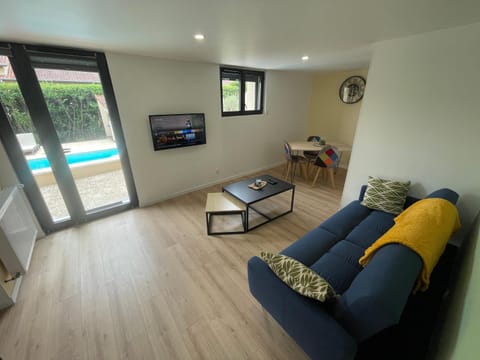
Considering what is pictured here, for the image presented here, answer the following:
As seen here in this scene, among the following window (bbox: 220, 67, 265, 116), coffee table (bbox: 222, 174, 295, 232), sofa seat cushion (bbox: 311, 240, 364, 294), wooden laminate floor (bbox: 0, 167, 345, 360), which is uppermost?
window (bbox: 220, 67, 265, 116)

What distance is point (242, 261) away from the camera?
2154 mm

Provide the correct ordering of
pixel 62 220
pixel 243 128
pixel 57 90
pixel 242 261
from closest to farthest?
pixel 242 261 < pixel 57 90 < pixel 62 220 < pixel 243 128

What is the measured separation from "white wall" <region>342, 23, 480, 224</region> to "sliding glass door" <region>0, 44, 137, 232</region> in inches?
137

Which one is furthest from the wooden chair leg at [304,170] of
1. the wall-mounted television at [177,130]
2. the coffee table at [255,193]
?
the wall-mounted television at [177,130]

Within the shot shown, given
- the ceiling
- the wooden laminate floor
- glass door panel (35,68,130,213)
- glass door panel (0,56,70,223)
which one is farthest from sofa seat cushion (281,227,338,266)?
glass door panel (0,56,70,223)

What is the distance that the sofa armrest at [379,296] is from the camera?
0.90 m

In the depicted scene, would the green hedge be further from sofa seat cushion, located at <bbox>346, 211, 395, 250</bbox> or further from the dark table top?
sofa seat cushion, located at <bbox>346, 211, 395, 250</bbox>

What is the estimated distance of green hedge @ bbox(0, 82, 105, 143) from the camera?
2.16 metres

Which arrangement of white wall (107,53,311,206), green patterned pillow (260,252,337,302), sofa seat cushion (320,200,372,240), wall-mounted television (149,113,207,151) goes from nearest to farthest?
green patterned pillow (260,252,337,302) < sofa seat cushion (320,200,372,240) < white wall (107,53,311,206) < wall-mounted television (149,113,207,151)

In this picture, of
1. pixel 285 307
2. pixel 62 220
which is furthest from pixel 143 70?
pixel 285 307

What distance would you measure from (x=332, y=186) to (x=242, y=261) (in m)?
2.75

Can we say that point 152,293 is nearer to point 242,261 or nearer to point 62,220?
point 242,261

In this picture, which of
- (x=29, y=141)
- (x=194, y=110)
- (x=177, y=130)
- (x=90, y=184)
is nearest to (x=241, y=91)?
(x=194, y=110)

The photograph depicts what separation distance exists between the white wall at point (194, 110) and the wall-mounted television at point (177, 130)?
11 cm
